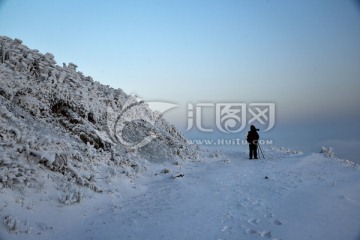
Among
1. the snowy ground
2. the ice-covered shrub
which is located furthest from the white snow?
the ice-covered shrub

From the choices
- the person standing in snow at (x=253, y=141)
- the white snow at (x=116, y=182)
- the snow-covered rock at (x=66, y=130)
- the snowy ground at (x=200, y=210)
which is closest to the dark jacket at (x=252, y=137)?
the person standing in snow at (x=253, y=141)

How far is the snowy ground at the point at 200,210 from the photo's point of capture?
710 cm

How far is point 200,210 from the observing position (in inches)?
346

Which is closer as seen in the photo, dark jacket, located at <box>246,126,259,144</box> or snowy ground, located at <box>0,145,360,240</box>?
snowy ground, located at <box>0,145,360,240</box>

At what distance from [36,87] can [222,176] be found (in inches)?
380

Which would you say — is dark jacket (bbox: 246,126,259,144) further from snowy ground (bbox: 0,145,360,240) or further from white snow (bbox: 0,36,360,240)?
snowy ground (bbox: 0,145,360,240)

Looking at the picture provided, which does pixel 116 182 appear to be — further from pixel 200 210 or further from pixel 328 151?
pixel 328 151

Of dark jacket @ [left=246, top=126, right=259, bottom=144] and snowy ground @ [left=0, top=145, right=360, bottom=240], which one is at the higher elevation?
dark jacket @ [left=246, top=126, right=259, bottom=144]

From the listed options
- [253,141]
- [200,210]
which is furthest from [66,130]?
[253,141]

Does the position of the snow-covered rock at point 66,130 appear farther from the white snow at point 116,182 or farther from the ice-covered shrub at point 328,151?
the ice-covered shrub at point 328,151

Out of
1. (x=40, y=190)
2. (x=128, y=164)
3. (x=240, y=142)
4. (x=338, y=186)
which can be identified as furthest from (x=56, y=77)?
(x=240, y=142)

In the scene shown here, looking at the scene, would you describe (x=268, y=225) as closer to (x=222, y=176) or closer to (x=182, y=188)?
(x=182, y=188)

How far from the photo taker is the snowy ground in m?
7.10

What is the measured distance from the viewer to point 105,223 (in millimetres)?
7902
